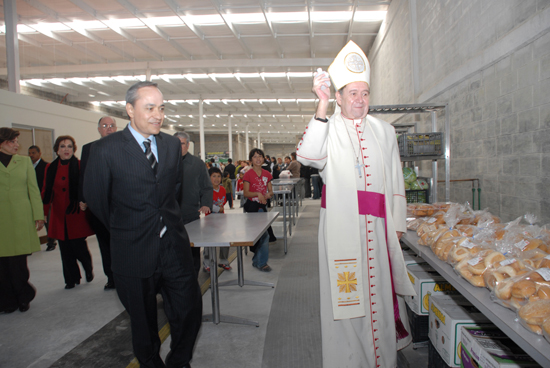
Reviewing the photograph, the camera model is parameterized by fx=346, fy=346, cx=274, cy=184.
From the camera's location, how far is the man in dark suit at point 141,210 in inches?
68.6

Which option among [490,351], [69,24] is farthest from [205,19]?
[490,351]

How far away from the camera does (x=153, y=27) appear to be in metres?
8.66

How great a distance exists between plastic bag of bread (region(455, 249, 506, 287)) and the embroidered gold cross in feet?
1.57

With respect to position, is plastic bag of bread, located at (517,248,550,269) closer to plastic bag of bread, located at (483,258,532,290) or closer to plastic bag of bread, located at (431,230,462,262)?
plastic bag of bread, located at (483,258,532,290)

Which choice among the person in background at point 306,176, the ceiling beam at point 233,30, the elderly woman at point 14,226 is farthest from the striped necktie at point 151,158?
the person in background at point 306,176

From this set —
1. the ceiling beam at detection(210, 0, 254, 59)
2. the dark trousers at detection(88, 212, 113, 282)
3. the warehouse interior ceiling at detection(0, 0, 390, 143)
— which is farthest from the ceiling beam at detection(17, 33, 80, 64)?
the dark trousers at detection(88, 212, 113, 282)

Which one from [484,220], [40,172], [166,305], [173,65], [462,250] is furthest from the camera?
[173,65]

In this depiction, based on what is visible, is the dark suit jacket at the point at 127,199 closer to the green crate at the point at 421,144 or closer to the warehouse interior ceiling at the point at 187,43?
the green crate at the point at 421,144

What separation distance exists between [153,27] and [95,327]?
25.8 ft

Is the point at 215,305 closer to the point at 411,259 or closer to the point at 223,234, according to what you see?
the point at 223,234

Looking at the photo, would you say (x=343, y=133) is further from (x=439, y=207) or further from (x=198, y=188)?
(x=198, y=188)

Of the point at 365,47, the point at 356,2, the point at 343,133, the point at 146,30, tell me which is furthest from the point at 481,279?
the point at 365,47

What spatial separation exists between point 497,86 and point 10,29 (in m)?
8.17

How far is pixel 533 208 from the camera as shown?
118 inches
